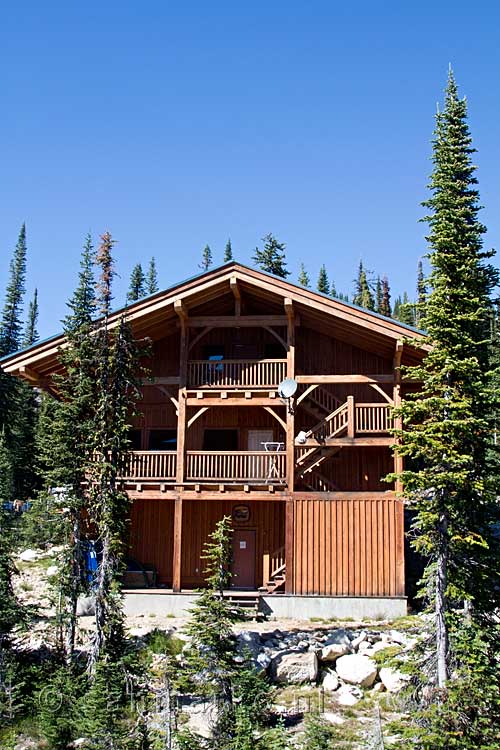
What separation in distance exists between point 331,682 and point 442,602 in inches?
201

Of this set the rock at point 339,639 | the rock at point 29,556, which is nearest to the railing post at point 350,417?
the rock at point 339,639

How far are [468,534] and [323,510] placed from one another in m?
10.0

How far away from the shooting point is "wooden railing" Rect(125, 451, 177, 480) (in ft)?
75.3

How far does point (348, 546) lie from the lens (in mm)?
21812

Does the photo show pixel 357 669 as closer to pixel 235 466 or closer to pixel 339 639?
pixel 339 639

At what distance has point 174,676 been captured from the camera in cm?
1455

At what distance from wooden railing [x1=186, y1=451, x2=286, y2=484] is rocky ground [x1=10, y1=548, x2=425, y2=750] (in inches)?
168

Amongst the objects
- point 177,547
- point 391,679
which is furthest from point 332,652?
point 177,547

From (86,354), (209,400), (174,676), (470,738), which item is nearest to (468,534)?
(470,738)

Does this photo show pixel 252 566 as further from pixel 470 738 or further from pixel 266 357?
pixel 470 738

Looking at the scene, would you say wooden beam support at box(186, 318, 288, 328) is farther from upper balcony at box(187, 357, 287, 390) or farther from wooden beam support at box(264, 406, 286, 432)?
wooden beam support at box(264, 406, 286, 432)

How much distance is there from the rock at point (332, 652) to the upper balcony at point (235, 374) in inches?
334

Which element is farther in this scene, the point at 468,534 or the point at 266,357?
the point at 266,357

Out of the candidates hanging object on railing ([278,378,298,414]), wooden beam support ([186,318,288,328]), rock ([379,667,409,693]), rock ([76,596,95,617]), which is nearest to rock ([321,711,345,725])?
rock ([379,667,409,693])
